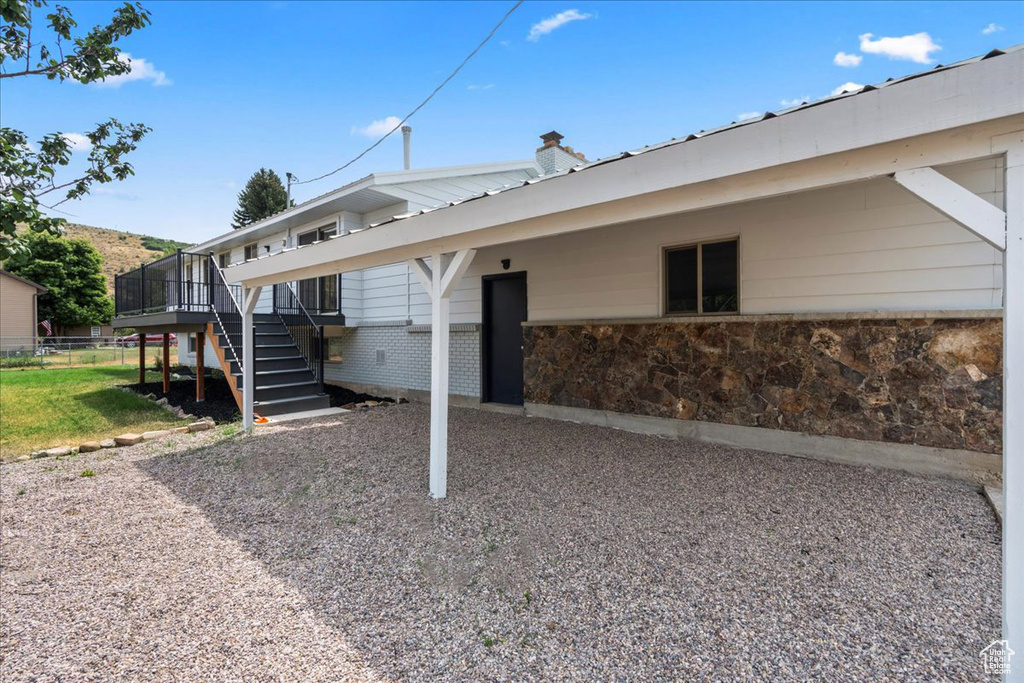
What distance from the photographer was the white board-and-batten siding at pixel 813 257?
4.37 m

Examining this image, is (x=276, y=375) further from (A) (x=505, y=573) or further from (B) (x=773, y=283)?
(B) (x=773, y=283)

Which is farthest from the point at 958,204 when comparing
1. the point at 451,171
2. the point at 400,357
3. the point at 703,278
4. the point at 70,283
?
the point at 70,283

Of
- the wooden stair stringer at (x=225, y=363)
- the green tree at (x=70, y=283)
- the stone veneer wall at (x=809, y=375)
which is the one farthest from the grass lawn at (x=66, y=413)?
the green tree at (x=70, y=283)

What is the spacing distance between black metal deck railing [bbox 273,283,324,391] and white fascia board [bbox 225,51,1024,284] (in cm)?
652

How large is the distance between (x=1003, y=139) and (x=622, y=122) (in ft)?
25.8

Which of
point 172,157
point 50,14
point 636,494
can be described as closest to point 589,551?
point 636,494

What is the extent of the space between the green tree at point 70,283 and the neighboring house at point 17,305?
4670mm

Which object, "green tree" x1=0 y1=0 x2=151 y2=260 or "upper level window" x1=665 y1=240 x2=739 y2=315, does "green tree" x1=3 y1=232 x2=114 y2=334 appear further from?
"upper level window" x1=665 y1=240 x2=739 y2=315

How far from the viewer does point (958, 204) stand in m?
1.97

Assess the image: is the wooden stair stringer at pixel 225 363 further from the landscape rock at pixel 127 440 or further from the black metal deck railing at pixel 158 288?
the landscape rock at pixel 127 440

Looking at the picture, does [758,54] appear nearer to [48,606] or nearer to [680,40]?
[680,40]

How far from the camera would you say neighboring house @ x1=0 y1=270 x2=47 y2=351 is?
2670 centimetres

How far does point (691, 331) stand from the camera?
19.3 ft

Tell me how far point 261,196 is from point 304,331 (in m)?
33.2
